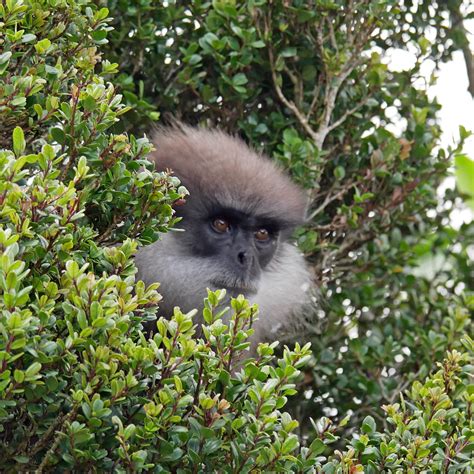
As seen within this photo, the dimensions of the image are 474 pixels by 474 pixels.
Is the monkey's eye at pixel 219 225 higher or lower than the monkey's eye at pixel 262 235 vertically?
lower

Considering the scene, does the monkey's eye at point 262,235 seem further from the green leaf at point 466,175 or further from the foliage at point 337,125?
the green leaf at point 466,175

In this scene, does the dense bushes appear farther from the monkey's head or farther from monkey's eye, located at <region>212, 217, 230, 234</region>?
monkey's eye, located at <region>212, 217, 230, 234</region>

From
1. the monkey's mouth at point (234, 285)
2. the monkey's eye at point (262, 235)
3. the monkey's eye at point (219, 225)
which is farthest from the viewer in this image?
the monkey's eye at point (262, 235)

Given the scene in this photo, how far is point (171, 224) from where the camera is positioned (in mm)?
2967

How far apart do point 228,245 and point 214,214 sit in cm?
18

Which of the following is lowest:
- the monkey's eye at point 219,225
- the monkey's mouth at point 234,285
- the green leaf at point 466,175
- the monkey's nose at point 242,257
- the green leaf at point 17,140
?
the green leaf at point 17,140

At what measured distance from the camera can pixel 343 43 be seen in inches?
187

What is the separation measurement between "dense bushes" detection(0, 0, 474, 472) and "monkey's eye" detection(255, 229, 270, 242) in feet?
0.81

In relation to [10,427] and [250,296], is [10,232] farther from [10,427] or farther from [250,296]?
[250,296]

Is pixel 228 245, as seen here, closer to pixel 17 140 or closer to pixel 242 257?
pixel 242 257

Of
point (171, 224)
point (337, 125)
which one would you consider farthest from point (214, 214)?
point (171, 224)

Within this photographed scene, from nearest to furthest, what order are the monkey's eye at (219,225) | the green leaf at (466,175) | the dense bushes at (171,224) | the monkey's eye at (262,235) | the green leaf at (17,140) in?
the dense bushes at (171,224) < the green leaf at (17,140) < the green leaf at (466,175) < the monkey's eye at (219,225) < the monkey's eye at (262,235)

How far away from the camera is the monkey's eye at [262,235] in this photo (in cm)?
487

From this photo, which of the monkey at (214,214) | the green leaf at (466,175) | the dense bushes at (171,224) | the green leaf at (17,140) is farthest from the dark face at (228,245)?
the green leaf at (17,140)
